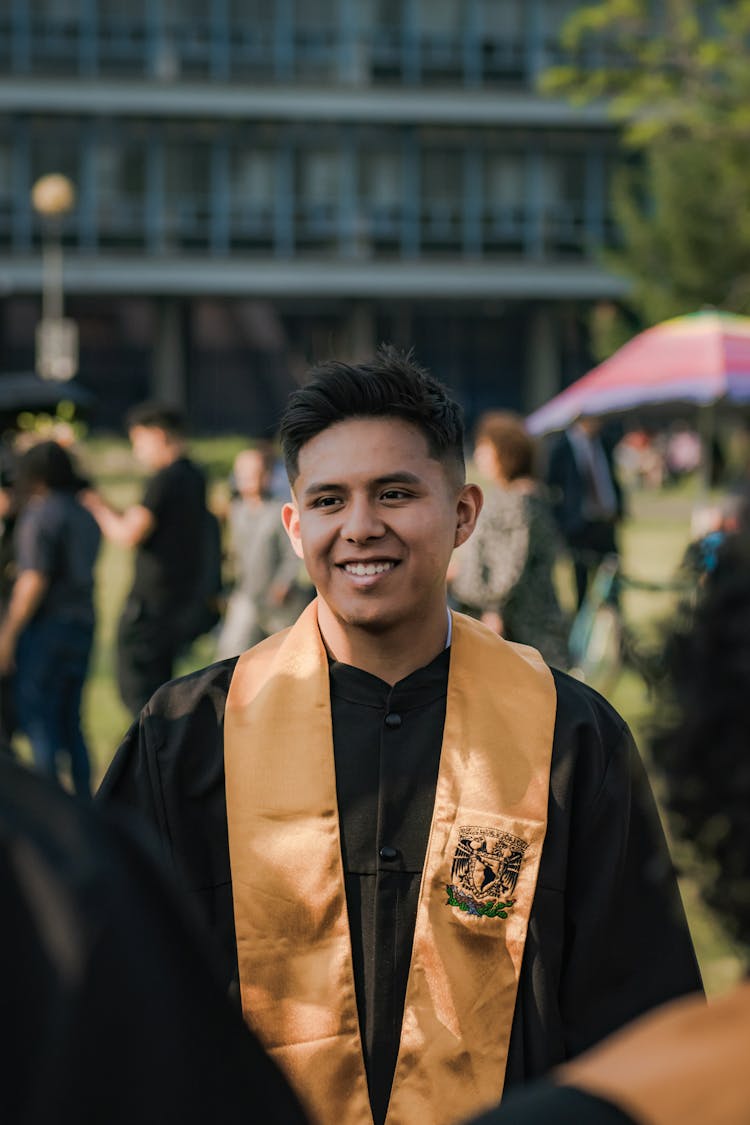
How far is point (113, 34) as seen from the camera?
144 ft

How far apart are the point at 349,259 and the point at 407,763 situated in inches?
1671

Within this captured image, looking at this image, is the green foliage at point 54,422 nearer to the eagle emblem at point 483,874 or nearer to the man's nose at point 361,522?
the man's nose at point 361,522

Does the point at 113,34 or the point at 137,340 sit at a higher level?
the point at 113,34

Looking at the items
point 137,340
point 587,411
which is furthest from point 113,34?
point 587,411

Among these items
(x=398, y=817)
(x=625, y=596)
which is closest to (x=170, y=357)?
(x=625, y=596)

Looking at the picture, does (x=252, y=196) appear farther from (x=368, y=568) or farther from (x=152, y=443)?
(x=368, y=568)

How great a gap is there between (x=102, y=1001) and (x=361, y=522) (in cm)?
165

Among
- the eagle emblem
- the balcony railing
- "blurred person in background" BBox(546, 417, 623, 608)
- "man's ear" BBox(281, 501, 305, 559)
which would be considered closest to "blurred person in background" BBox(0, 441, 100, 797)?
"man's ear" BBox(281, 501, 305, 559)

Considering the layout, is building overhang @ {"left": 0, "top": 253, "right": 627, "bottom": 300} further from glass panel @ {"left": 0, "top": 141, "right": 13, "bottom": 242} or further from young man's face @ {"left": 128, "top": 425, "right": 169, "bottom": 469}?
young man's face @ {"left": 128, "top": 425, "right": 169, "bottom": 469}

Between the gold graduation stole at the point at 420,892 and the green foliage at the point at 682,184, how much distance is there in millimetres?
14847

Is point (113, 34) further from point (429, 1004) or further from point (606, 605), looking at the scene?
point (429, 1004)

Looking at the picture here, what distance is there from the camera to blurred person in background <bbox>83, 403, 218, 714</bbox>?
8.09 meters

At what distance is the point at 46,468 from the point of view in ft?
24.0

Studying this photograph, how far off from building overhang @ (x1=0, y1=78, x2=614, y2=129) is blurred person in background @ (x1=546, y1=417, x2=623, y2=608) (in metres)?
33.3
